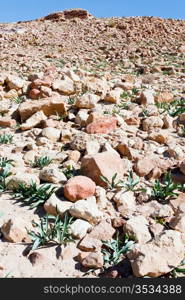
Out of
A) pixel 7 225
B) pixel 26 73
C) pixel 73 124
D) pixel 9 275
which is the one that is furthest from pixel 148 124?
pixel 26 73

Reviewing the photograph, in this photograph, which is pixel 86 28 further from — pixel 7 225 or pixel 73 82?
pixel 7 225

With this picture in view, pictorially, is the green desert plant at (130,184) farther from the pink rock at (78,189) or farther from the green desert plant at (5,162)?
the green desert plant at (5,162)

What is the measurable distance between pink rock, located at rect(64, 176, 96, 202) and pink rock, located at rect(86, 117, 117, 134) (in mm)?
1294

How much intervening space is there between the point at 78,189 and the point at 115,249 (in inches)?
26.2

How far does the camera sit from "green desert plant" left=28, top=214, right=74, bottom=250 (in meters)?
2.40

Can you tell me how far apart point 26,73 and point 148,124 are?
14.4 feet

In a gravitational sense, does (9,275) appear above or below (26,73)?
below

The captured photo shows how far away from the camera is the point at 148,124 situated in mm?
4238

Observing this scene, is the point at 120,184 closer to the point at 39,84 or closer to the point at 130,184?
the point at 130,184

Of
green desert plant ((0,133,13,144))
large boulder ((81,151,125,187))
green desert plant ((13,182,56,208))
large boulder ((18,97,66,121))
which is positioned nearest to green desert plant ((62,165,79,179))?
large boulder ((81,151,125,187))

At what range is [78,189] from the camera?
2.81 metres

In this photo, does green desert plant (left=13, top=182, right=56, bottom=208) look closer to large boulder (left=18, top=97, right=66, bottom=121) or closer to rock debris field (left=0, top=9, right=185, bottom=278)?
rock debris field (left=0, top=9, right=185, bottom=278)

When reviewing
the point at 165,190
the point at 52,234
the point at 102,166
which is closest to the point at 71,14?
the point at 102,166

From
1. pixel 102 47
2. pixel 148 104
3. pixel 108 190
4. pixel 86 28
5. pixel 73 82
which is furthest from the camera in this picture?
pixel 86 28
